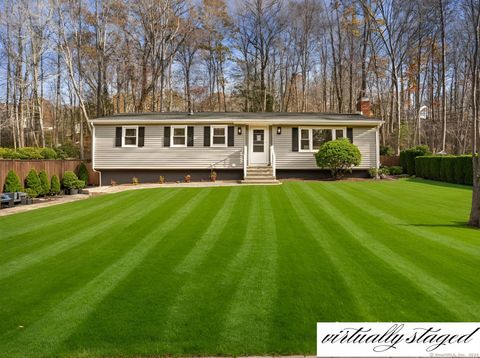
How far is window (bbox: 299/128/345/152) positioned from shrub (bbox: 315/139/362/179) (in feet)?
3.67

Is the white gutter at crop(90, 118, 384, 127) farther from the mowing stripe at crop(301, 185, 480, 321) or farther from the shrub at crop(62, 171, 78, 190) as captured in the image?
the mowing stripe at crop(301, 185, 480, 321)

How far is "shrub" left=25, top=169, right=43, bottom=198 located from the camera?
13.8 m

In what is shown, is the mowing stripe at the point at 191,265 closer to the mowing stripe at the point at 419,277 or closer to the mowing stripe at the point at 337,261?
the mowing stripe at the point at 337,261

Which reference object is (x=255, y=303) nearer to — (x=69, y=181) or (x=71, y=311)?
(x=71, y=311)

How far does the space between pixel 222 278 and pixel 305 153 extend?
46.7 feet

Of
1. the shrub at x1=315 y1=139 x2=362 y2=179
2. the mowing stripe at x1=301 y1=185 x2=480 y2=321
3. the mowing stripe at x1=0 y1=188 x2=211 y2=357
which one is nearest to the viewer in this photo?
the mowing stripe at x1=0 y1=188 x2=211 y2=357

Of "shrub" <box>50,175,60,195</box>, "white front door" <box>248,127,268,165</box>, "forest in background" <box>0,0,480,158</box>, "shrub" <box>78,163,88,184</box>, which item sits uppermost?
"forest in background" <box>0,0,480,158</box>

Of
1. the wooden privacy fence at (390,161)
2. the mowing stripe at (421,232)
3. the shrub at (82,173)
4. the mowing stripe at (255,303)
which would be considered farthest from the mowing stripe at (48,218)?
the wooden privacy fence at (390,161)

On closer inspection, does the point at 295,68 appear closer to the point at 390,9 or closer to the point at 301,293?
the point at 390,9

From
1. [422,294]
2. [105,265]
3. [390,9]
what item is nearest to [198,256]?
[105,265]

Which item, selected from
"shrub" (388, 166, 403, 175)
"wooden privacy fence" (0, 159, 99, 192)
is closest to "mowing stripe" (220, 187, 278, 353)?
"wooden privacy fence" (0, 159, 99, 192)

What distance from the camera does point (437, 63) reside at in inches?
1182

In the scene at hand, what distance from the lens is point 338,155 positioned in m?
16.2

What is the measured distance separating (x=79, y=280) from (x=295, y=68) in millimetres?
33414
